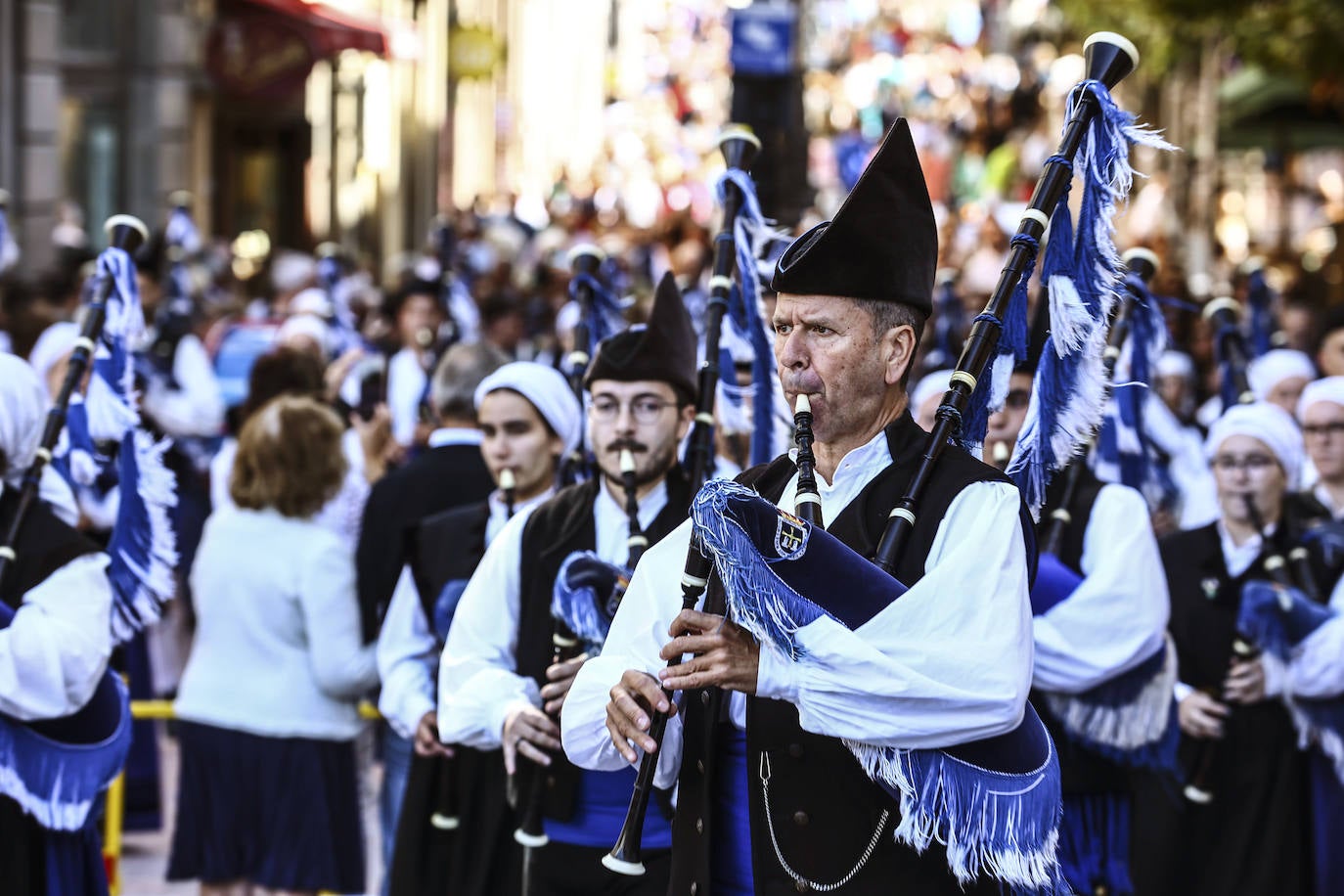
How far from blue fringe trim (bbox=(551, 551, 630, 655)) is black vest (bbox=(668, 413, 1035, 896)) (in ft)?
3.46

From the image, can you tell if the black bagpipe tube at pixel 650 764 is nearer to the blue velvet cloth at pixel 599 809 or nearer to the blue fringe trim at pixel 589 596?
the blue fringe trim at pixel 589 596

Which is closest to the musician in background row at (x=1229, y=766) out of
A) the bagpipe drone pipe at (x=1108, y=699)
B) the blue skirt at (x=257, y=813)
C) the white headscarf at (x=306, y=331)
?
the bagpipe drone pipe at (x=1108, y=699)

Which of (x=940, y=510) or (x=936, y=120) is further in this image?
(x=936, y=120)

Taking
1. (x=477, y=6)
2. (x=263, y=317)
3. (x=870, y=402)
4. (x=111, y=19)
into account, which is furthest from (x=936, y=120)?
(x=870, y=402)

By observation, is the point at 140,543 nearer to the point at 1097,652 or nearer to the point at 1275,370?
the point at 1097,652

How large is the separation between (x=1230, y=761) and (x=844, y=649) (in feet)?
10.7

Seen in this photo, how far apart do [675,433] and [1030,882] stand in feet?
6.54

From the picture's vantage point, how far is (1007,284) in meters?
4.03

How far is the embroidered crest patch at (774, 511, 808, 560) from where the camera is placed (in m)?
3.41

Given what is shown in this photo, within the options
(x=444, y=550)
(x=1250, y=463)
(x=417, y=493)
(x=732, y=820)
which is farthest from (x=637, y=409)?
(x=1250, y=463)

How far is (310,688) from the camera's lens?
642 cm

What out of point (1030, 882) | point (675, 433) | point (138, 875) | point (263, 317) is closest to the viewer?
point (1030, 882)

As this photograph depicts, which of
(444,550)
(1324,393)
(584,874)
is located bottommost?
(584,874)

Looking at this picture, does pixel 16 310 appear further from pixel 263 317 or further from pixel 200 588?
pixel 200 588
